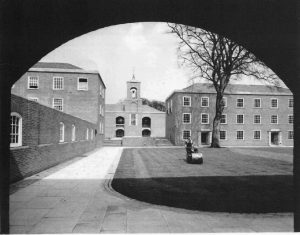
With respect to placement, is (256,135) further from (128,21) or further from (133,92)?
(128,21)

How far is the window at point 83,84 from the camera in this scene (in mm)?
36688

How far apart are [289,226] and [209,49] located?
90.3 ft

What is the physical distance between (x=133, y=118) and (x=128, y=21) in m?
54.8

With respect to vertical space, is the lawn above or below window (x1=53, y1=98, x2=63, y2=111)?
below

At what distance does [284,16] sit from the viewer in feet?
14.5

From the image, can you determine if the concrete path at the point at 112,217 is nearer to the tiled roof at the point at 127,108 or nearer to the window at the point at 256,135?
the window at the point at 256,135

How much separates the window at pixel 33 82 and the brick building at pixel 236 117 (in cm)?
2064

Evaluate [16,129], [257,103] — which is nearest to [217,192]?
[16,129]

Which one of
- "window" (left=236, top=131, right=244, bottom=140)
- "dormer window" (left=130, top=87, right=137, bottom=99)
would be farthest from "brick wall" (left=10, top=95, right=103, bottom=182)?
"dormer window" (left=130, top=87, right=137, bottom=99)

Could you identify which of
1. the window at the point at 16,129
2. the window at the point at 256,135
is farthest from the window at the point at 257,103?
the window at the point at 16,129

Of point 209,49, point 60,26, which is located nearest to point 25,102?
point 60,26

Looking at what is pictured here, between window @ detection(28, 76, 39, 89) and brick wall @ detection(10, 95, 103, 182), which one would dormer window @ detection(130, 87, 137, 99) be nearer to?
window @ detection(28, 76, 39, 89)

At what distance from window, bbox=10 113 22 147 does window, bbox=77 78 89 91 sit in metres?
26.0

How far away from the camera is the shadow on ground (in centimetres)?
733
